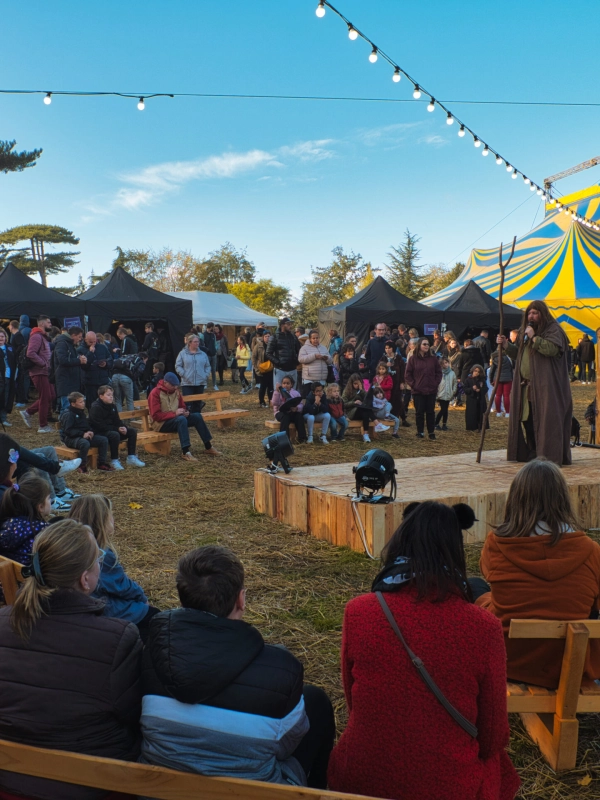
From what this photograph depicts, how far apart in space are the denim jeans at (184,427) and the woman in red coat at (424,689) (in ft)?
23.4

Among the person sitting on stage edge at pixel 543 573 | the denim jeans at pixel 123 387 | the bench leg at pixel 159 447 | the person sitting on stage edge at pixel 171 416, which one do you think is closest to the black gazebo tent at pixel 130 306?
the denim jeans at pixel 123 387

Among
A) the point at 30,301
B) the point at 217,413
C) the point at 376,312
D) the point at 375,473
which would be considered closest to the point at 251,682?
the point at 375,473

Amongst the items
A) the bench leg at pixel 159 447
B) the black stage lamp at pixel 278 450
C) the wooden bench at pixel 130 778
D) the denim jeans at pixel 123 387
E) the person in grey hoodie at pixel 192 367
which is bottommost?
the bench leg at pixel 159 447

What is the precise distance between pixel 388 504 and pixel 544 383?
7.82 feet

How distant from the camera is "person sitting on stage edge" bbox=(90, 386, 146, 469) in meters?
8.20

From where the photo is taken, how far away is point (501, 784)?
2.01 meters

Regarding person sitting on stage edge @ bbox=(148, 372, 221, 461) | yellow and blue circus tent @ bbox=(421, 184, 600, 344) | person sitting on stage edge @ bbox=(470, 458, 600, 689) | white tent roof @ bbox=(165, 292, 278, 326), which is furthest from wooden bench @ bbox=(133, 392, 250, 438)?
white tent roof @ bbox=(165, 292, 278, 326)

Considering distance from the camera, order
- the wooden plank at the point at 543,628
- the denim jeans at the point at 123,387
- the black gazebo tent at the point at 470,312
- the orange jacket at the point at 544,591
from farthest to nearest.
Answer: the black gazebo tent at the point at 470,312, the denim jeans at the point at 123,387, the orange jacket at the point at 544,591, the wooden plank at the point at 543,628

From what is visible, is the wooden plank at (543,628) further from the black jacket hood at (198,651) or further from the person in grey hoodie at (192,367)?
the person in grey hoodie at (192,367)

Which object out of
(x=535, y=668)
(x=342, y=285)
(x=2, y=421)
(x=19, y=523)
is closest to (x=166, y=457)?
(x=2, y=421)

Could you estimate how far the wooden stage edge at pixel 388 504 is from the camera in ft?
16.7

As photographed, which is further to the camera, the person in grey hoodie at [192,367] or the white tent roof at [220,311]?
the white tent roof at [220,311]

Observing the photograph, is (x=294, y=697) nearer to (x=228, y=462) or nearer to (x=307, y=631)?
(x=307, y=631)

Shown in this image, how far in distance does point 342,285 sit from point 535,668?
177 ft
